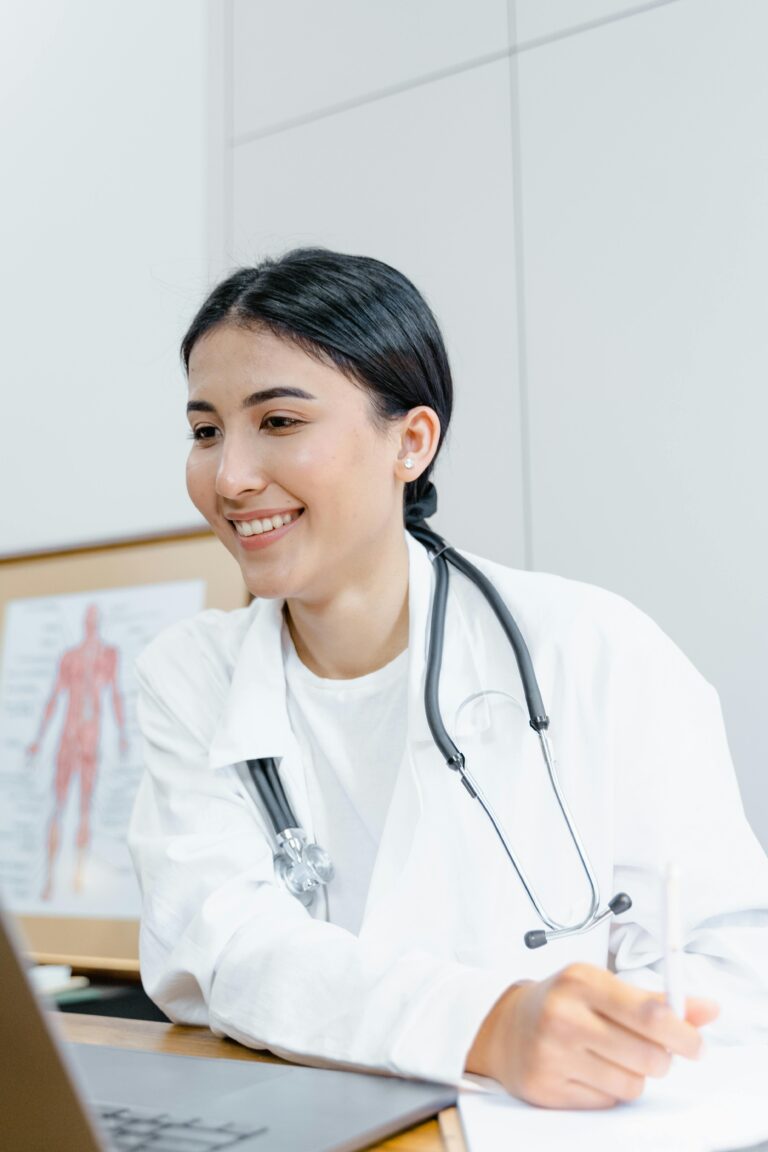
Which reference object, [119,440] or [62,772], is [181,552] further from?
[62,772]

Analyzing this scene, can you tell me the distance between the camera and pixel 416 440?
1.39 metres

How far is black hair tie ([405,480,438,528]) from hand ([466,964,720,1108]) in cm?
78

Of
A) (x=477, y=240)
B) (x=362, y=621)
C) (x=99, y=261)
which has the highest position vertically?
(x=99, y=261)

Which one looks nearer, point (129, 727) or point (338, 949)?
point (338, 949)

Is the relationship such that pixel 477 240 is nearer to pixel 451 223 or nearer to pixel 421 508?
pixel 451 223

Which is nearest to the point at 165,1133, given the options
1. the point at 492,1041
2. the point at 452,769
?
the point at 492,1041

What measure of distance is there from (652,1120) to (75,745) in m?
1.60

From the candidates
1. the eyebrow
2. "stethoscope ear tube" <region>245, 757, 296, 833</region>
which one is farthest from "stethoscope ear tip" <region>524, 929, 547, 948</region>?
the eyebrow

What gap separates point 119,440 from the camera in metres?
2.21

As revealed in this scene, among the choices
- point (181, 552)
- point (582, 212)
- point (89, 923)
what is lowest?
point (89, 923)

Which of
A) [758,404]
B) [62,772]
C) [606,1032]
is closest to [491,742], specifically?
[606,1032]

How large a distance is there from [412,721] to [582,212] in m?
0.92

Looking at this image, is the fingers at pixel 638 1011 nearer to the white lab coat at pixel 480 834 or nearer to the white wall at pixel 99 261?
the white lab coat at pixel 480 834

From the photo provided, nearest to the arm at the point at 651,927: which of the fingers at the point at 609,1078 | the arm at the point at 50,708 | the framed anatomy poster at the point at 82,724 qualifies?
the fingers at the point at 609,1078
